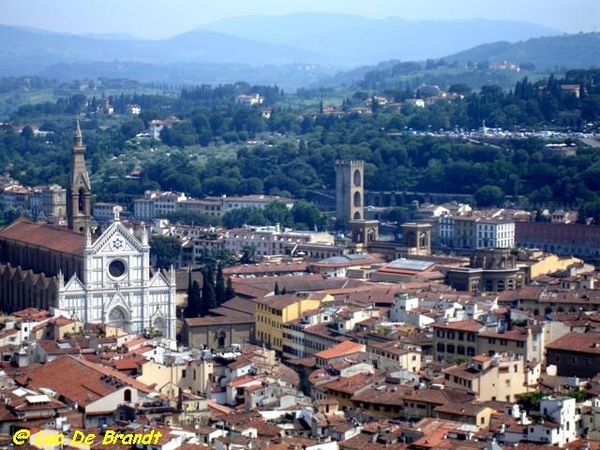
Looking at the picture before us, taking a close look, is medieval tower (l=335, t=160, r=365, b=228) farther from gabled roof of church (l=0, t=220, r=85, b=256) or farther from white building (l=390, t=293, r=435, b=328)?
white building (l=390, t=293, r=435, b=328)

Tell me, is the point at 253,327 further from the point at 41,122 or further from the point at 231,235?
the point at 41,122

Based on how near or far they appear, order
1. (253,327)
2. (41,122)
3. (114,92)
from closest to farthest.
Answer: (253,327), (41,122), (114,92)

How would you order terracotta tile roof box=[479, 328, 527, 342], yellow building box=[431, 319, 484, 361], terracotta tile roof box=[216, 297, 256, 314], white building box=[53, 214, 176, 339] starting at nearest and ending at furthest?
terracotta tile roof box=[479, 328, 527, 342] → yellow building box=[431, 319, 484, 361] → white building box=[53, 214, 176, 339] → terracotta tile roof box=[216, 297, 256, 314]

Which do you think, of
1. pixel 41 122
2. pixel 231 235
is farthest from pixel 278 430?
pixel 41 122

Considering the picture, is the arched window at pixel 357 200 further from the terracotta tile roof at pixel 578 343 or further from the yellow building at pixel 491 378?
the yellow building at pixel 491 378

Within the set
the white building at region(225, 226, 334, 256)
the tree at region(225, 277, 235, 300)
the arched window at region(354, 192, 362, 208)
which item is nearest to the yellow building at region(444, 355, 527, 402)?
the tree at region(225, 277, 235, 300)

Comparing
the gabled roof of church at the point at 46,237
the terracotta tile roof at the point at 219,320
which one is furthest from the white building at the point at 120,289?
the terracotta tile roof at the point at 219,320
